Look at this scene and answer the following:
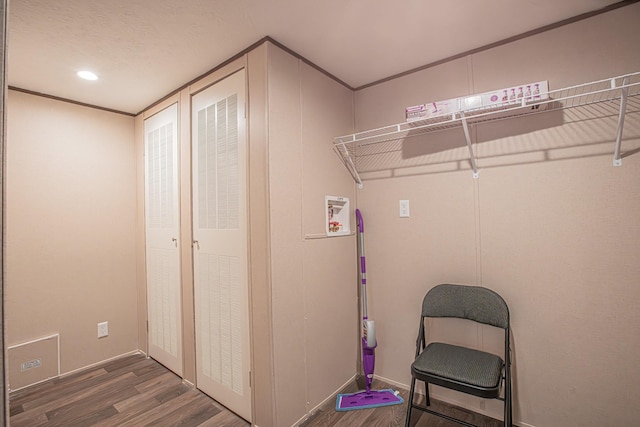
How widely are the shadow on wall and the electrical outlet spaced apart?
107 inches

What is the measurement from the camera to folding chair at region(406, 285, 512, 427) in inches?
58.3

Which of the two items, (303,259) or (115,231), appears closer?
(303,259)

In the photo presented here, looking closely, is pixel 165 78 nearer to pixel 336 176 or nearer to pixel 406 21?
pixel 336 176

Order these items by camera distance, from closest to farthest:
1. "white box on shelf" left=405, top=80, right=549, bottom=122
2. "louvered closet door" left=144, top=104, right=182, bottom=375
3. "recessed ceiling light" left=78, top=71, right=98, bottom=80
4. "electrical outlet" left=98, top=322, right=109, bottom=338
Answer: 1. "white box on shelf" left=405, top=80, right=549, bottom=122
2. "recessed ceiling light" left=78, top=71, right=98, bottom=80
3. "louvered closet door" left=144, top=104, right=182, bottom=375
4. "electrical outlet" left=98, top=322, right=109, bottom=338

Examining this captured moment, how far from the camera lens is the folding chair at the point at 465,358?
1.48 m

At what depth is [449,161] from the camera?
2029 mm

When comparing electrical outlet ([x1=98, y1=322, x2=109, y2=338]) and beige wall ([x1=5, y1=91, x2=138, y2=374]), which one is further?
electrical outlet ([x1=98, y1=322, x2=109, y2=338])

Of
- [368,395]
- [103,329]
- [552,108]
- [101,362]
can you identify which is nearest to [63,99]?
[103,329]

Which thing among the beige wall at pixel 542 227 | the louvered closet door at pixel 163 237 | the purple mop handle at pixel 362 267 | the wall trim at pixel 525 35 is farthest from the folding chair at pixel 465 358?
the louvered closet door at pixel 163 237

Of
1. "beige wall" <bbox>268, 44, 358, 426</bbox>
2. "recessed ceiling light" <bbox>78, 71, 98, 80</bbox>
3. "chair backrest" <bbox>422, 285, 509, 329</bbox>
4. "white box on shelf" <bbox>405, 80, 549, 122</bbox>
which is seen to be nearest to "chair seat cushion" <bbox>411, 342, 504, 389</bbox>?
"chair backrest" <bbox>422, 285, 509, 329</bbox>

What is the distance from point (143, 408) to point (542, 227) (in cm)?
283

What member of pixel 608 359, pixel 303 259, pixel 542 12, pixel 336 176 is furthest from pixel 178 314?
pixel 542 12

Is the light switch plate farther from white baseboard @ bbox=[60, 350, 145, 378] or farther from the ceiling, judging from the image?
white baseboard @ bbox=[60, 350, 145, 378]

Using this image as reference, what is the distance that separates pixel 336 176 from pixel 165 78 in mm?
1475
